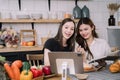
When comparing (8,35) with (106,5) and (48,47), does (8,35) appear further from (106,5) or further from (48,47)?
(106,5)

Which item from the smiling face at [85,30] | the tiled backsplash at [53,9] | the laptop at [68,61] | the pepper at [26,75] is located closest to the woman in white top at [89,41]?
the smiling face at [85,30]

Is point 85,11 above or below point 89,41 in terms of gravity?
above

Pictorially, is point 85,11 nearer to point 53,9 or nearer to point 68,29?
point 53,9

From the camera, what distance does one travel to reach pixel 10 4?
446 cm

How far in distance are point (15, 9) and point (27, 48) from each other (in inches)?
32.5

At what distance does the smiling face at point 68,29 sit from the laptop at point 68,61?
31.3 inches

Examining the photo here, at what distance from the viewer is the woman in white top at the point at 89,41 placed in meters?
2.77

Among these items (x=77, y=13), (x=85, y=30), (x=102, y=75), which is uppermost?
(x=77, y=13)

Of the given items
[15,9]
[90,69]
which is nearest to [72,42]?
[90,69]

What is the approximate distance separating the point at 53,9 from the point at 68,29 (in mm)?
2011

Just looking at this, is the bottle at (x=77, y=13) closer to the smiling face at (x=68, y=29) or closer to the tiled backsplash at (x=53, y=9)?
the tiled backsplash at (x=53, y=9)

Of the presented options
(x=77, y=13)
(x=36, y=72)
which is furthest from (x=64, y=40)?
(x=77, y=13)

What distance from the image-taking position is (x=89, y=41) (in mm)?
2902

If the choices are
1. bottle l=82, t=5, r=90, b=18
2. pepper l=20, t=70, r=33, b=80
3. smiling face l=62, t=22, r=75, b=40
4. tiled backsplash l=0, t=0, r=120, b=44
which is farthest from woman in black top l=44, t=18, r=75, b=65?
bottle l=82, t=5, r=90, b=18
